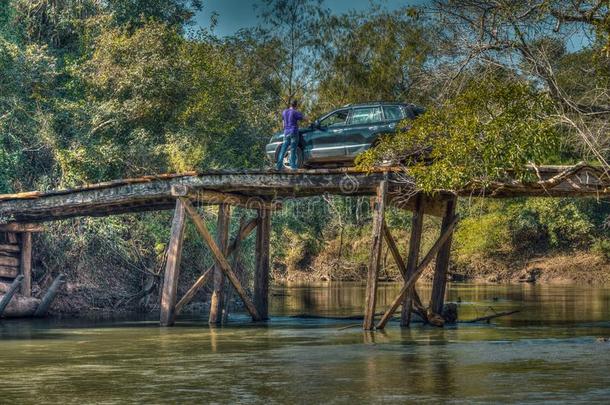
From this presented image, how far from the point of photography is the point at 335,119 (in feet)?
79.4

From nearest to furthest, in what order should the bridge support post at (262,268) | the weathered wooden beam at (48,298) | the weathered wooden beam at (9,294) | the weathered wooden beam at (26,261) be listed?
the bridge support post at (262,268), the weathered wooden beam at (9,294), the weathered wooden beam at (48,298), the weathered wooden beam at (26,261)

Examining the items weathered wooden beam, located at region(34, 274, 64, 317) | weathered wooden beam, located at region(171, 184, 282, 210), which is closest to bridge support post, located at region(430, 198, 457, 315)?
weathered wooden beam, located at region(171, 184, 282, 210)

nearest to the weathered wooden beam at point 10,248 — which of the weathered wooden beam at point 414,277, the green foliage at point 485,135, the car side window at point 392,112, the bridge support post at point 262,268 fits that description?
the bridge support post at point 262,268

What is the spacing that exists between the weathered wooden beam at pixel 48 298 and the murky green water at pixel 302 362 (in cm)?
173

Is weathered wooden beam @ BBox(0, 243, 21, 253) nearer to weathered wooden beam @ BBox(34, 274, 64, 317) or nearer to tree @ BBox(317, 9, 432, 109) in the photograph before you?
weathered wooden beam @ BBox(34, 274, 64, 317)

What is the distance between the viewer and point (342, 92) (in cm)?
4844

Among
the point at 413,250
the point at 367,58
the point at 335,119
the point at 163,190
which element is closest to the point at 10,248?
the point at 163,190

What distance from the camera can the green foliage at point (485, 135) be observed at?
67.2 feet

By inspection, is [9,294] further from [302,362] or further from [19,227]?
[302,362]

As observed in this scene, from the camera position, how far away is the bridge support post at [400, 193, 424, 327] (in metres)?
23.7

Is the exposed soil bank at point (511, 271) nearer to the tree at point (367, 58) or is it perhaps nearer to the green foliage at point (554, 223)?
the green foliage at point (554, 223)

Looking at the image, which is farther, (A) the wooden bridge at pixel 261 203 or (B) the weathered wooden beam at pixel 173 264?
(B) the weathered wooden beam at pixel 173 264

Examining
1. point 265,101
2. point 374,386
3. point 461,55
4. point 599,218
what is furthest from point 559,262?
point 374,386

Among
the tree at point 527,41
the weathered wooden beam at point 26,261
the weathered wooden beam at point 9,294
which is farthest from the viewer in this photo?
the weathered wooden beam at point 26,261
